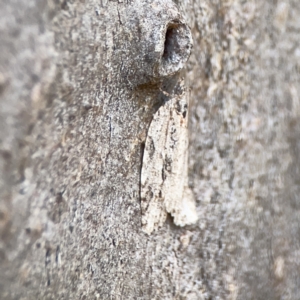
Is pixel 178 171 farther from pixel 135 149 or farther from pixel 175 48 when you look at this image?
pixel 175 48

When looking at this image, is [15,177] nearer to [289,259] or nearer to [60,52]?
[60,52]

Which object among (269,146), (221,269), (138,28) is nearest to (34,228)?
(138,28)

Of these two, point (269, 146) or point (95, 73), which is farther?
point (269, 146)

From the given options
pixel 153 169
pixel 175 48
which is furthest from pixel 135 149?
pixel 175 48

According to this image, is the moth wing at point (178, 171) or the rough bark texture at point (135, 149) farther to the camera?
the moth wing at point (178, 171)

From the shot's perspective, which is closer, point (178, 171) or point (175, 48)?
point (175, 48)
